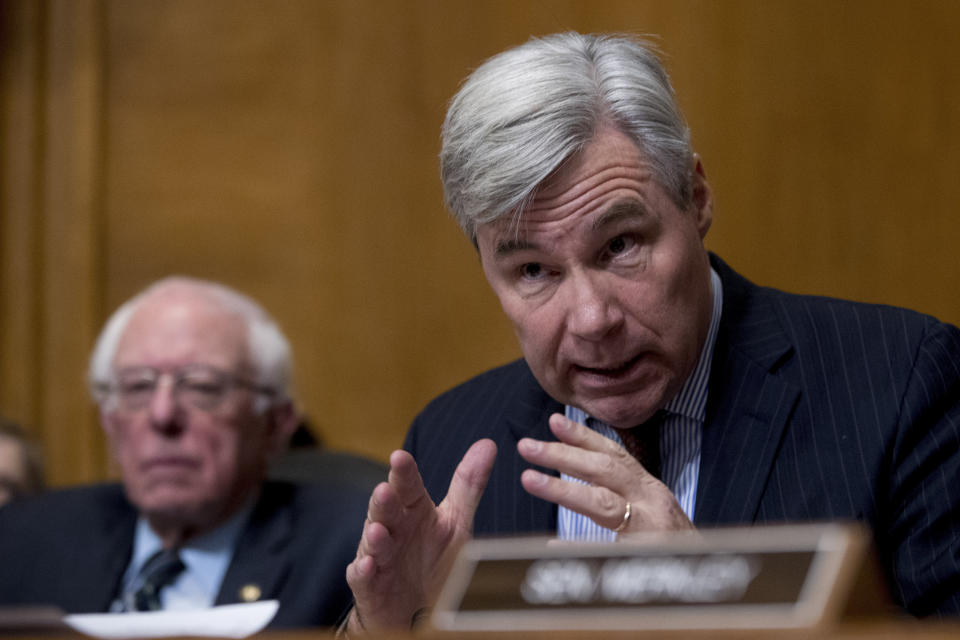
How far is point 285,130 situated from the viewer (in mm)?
3375

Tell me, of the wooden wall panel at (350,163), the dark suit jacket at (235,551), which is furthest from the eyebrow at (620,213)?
the wooden wall panel at (350,163)

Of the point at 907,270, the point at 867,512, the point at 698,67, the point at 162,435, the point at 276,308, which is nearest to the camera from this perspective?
the point at 867,512

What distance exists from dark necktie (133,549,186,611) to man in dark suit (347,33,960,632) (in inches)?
36.8

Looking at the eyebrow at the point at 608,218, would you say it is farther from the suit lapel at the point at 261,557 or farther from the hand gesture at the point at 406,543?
the suit lapel at the point at 261,557

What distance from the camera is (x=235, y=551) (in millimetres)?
2256

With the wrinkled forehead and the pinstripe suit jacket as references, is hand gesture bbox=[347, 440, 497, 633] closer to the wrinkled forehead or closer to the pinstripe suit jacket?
the pinstripe suit jacket

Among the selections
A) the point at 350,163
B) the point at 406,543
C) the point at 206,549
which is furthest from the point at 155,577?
the point at 350,163

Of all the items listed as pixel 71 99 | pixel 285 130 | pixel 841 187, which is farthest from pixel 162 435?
pixel 841 187

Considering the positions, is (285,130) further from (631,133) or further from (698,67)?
(631,133)

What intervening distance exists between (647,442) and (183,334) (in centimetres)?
120

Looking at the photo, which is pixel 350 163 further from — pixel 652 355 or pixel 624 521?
pixel 624 521

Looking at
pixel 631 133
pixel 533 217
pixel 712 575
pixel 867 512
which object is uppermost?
pixel 631 133

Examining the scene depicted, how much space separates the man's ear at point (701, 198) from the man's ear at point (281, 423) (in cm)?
119

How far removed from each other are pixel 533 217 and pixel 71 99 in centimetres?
237
